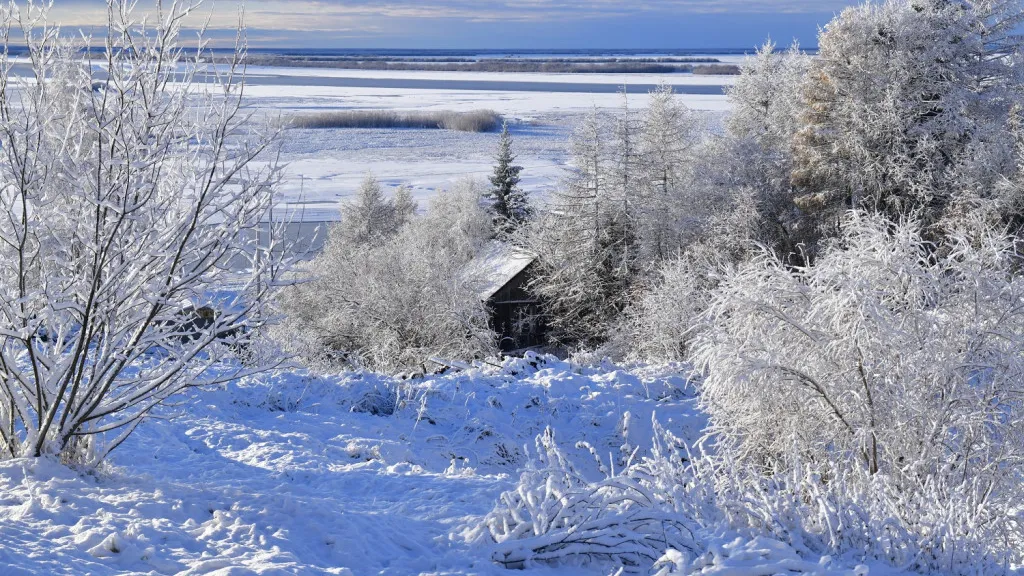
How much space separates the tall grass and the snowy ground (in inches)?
2833

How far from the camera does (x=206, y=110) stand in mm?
5965

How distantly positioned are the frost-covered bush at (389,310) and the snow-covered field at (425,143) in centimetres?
347

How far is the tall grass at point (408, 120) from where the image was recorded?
82.4 meters

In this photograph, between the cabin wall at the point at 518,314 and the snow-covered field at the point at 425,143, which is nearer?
the cabin wall at the point at 518,314

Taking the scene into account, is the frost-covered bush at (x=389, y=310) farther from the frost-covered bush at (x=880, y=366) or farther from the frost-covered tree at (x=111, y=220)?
the frost-covered tree at (x=111, y=220)

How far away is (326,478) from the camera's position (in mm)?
6930

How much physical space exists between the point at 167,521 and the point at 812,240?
95.9 ft

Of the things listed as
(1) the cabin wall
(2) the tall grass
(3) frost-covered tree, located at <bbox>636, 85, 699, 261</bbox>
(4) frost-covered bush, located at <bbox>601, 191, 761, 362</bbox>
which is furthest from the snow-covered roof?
(2) the tall grass

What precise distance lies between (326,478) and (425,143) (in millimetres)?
69630

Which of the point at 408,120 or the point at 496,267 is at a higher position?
the point at 408,120

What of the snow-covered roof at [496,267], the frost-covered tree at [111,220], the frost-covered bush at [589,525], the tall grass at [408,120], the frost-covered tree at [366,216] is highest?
the tall grass at [408,120]

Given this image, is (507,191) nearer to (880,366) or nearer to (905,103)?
(905,103)

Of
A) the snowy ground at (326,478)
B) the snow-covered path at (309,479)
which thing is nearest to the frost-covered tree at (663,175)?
the snowy ground at (326,478)

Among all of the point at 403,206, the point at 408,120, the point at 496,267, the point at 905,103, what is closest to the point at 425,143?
the point at 408,120
